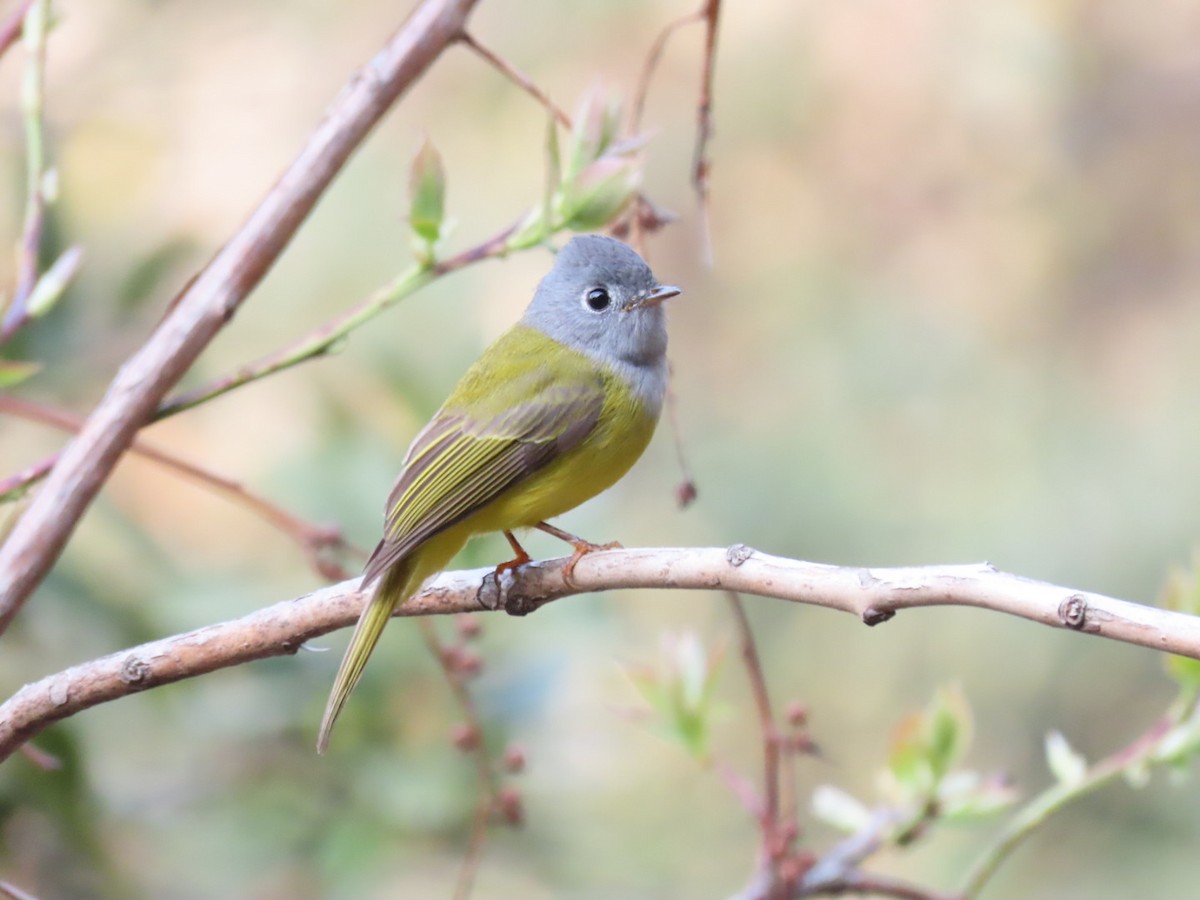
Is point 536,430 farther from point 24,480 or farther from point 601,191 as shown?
point 24,480

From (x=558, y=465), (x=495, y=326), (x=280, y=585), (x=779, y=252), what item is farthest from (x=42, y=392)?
(x=779, y=252)

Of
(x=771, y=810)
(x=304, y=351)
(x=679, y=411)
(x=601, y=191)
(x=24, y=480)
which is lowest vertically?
(x=771, y=810)

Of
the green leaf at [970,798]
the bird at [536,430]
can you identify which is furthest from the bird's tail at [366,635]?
the green leaf at [970,798]

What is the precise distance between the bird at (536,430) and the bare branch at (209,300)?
347 mm

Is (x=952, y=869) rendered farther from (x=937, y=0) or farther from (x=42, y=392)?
(x=937, y=0)

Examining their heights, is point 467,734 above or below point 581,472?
below

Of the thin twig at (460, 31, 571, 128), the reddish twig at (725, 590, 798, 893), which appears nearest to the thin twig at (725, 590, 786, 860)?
the reddish twig at (725, 590, 798, 893)

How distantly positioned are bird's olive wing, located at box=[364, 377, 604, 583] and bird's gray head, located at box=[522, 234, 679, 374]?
0.17 meters

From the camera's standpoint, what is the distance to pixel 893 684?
13.5 ft

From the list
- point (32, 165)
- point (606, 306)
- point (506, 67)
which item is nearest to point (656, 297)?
point (606, 306)

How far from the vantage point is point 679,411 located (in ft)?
14.1

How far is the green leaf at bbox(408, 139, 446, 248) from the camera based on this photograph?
1633 millimetres

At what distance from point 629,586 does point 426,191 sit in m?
0.56

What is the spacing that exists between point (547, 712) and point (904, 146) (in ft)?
10.4
